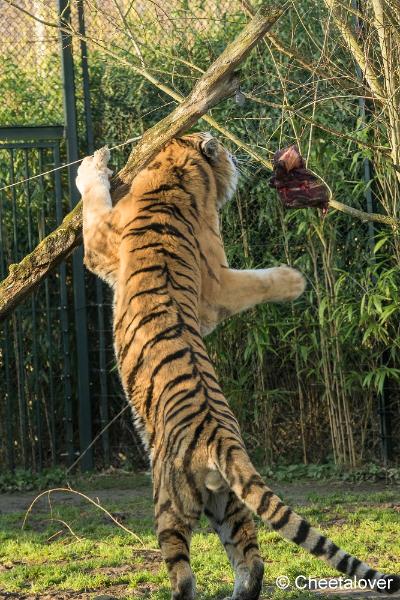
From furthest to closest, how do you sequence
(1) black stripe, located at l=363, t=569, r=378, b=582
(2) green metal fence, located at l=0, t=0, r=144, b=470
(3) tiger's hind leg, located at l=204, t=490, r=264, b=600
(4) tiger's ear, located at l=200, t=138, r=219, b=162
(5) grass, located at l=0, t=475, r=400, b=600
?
(2) green metal fence, located at l=0, t=0, r=144, b=470 < (5) grass, located at l=0, t=475, r=400, b=600 < (4) tiger's ear, located at l=200, t=138, r=219, b=162 < (3) tiger's hind leg, located at l=204, t=490, r=264, b=600 < (1) black stripe, located at l=363, t=569, r=378, b=582

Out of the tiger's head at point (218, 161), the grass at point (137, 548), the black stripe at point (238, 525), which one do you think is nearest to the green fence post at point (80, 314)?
the grass at point (137, 548)

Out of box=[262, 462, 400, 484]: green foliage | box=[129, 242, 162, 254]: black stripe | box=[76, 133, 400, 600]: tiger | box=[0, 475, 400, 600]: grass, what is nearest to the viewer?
box=[76, 133, 400, 600]: tiger

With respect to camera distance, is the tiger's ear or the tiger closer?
the tiger

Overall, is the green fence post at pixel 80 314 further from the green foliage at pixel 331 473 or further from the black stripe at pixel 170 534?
the black stripe at pixel 170 534

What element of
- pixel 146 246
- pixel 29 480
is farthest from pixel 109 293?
pixel 146 246

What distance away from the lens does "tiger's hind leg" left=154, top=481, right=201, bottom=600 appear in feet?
14.0

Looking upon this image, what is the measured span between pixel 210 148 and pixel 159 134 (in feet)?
1.41

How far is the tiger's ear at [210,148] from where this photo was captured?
16.9 feet

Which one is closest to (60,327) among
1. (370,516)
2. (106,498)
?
(106,498)

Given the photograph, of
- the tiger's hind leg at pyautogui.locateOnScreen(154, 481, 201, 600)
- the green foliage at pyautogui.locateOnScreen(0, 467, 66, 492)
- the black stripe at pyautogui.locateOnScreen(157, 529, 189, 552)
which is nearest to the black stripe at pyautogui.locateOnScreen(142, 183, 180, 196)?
the tiger's hind leg at pyautogui.locateOnScreen(154, 481, 201, 600)

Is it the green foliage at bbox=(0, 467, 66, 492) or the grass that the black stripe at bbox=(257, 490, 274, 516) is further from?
the green foliage at bbox=(0, 467, 66, 492)

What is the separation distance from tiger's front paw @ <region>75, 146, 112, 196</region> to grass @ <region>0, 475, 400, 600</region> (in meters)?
2.11

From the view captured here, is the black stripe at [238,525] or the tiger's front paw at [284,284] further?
the tiger's front paw at [284,284]

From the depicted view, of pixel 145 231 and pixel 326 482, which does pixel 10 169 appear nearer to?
pixel 326 482
